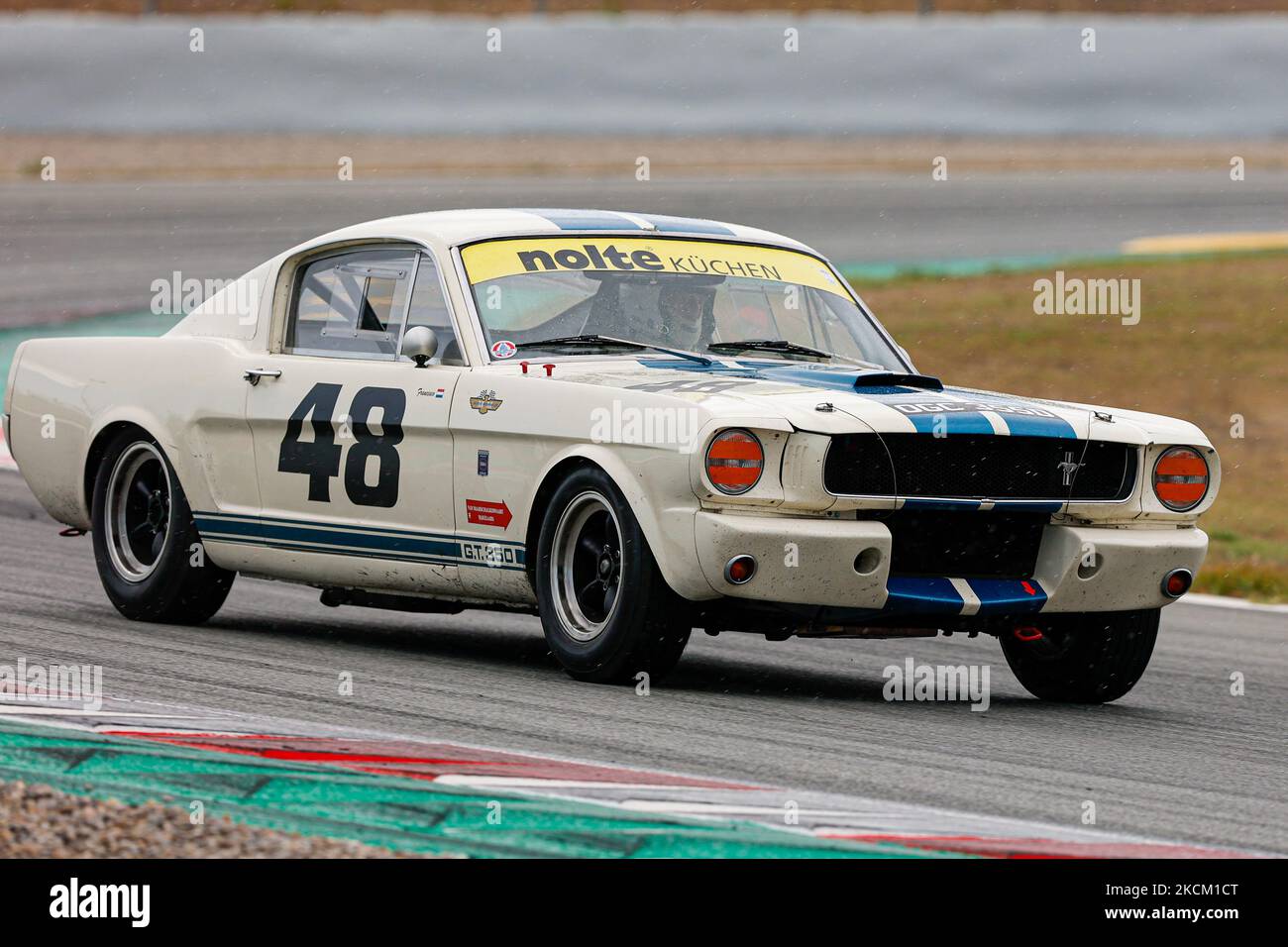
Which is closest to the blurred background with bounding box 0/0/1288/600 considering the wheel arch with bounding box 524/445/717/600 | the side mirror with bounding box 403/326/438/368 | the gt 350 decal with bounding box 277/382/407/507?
the gt 350 decal with bounding box 277/382/407/507

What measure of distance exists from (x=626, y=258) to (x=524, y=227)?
0.39 m

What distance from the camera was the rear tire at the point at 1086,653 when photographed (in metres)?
7.32

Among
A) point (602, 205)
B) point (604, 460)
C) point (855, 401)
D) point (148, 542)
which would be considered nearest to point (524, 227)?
point (604, 460)

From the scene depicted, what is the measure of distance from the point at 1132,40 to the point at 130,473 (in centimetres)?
2314

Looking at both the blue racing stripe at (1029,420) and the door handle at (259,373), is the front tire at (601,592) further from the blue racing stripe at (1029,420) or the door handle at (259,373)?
the door handle at (259,373)

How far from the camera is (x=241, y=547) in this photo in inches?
320

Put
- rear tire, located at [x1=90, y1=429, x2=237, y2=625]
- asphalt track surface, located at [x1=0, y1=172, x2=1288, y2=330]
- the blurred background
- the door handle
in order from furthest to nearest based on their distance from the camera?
asphalt track surface, located at [x1=0, y1=172, x2=1288, y2=330], the blurred background, rear tire, located at [x1=90, y1=429, x2=237, y2=625], the door handle

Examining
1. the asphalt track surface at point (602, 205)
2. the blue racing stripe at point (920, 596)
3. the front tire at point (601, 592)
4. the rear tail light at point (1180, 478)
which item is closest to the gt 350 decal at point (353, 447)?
the front tire at point (601, 592)

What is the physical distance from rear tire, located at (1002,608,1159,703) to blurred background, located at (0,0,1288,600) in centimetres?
1031

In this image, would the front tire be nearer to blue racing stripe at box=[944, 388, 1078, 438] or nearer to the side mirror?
the side mirror

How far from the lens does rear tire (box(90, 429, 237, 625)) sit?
8.35m

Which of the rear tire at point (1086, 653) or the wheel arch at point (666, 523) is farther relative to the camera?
the rear tire at point (1086, 653)

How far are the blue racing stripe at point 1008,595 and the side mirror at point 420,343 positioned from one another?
194 cm

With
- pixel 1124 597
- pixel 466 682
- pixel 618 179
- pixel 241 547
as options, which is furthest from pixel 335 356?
pixel 618 179
